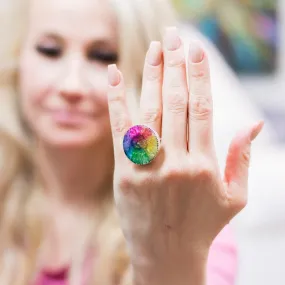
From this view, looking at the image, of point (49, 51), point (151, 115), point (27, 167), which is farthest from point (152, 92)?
point (27, 167)

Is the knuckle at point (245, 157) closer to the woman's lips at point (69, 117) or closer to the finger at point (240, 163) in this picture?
the finger at point (240, 163)

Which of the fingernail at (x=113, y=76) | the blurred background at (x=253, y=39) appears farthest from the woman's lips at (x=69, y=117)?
the blurred background at (x=253, y=39)

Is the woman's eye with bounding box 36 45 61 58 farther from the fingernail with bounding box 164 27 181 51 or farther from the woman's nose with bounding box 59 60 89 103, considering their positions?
the fingernail with bounding box 164 27 181 51

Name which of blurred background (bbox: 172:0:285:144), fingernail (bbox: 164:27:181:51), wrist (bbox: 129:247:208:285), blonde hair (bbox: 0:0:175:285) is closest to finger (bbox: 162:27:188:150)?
fingernail (bbox: 164:27:181:51)

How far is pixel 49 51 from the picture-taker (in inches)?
32.7

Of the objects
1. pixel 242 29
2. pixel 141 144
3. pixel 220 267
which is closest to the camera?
pixel 141 144

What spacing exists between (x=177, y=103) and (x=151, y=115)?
31 millimetres

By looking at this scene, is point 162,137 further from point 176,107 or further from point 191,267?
point 191,267

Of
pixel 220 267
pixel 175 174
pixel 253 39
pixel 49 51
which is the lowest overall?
pixel 220 267

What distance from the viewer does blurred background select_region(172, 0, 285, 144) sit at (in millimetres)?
1702

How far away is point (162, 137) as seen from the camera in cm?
55

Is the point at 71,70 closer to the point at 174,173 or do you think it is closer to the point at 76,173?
the point at 76,173

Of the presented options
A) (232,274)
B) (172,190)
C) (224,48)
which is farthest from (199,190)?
(224,48)

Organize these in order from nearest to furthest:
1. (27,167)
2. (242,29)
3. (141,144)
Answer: (141,144) → (27,167) → (242,29)
